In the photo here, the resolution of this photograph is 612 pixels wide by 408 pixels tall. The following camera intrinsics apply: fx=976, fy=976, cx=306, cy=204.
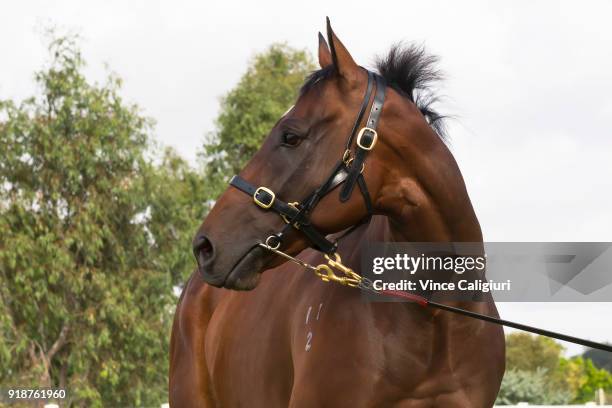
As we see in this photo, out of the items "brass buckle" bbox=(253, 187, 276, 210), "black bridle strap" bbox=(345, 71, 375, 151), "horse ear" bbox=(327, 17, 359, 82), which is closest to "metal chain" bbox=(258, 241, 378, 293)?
"brass buckle" bbox=(253, 187, 276, 210)

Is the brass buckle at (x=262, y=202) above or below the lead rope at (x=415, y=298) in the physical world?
above

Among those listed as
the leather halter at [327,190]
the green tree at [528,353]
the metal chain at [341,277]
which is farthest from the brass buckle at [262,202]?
the green tree at [528,353]

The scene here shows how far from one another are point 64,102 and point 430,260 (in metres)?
19.9

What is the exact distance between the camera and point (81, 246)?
75.6ft

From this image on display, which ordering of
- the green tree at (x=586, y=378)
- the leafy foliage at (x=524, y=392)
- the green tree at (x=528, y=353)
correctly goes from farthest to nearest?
the green tree at (x=528, y=353) → the green tree at (x=586, y=378) → the leafy foliage at (x=524, y=392)

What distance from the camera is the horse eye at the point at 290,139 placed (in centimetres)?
441

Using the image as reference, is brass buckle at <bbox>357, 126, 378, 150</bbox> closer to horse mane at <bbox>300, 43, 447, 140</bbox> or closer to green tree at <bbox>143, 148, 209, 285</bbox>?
horse mane at <bbox>300, 43, 447, 140</bbox>

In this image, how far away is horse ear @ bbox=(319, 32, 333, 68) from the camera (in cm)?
470

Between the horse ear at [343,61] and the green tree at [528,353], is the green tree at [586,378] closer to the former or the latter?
the green tree at [528,353]

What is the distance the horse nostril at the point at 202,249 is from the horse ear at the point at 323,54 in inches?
41.1

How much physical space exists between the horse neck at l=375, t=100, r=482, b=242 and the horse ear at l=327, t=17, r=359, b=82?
0.28 m

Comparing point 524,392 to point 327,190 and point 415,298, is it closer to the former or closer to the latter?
point 415,298

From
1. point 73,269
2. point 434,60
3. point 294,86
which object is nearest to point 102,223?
point 73,269

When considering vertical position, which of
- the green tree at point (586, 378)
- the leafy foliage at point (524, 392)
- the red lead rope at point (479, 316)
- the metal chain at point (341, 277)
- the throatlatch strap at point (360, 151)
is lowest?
the red lead rope at point (479, 316)
